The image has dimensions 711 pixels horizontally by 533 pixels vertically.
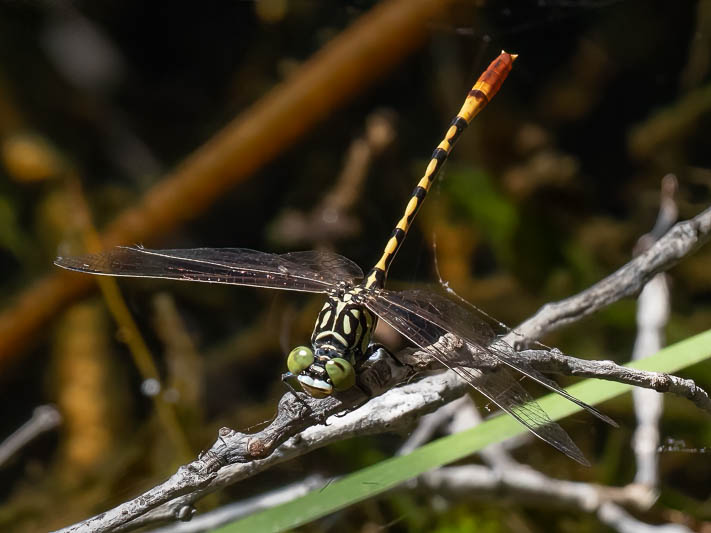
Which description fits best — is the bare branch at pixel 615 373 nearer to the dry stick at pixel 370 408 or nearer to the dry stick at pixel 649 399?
the dry stick at pixel 370 408

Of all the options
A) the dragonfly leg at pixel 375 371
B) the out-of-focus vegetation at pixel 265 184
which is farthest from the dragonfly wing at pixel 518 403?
the out-of-focus vegetation at pixel 265 184

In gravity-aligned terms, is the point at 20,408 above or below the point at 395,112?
below

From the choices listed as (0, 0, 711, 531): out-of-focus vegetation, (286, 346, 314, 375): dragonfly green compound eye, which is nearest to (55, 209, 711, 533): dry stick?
(286, 346, 314, 375): dragonfly green compound eye

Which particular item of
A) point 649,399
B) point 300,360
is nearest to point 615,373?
point 300,360

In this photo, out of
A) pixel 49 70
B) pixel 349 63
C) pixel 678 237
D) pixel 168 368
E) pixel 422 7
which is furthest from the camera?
pixel 49 70

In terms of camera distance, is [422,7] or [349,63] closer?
[422,7]

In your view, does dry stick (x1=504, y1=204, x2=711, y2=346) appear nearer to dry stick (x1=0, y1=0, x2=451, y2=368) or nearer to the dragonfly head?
the dragonfly head

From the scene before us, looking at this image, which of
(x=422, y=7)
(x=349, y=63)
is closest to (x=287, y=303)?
(x=349, y=63)

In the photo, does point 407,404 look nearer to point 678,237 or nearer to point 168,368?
point 678,237
